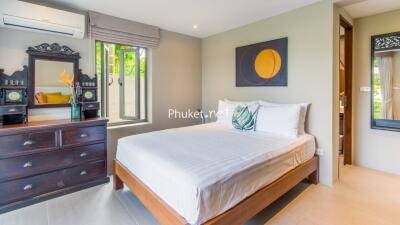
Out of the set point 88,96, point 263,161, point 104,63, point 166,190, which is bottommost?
point 166,190

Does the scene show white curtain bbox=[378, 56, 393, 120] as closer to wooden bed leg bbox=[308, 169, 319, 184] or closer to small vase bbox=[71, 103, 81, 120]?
wooden bed leg bbox=[308, 169, 319, 184]

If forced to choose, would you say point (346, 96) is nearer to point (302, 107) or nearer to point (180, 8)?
point (302, 107)

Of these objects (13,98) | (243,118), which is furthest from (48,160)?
(243,118)

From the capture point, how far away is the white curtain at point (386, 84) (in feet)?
10.0

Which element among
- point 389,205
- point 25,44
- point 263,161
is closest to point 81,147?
point 25,44

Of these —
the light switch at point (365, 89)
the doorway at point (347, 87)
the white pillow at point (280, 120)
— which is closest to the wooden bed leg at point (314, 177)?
the white pillow at point (280, 120)

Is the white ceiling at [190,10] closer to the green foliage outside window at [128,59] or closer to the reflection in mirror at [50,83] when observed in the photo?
the green foliage outside window at [128,59]

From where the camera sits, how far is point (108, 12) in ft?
9.90

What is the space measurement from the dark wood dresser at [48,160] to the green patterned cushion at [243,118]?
5.99ft

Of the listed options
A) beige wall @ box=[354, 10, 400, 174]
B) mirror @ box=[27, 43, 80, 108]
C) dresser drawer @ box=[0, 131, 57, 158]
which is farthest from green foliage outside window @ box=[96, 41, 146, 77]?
beige wall @ box=[354, 10, 400, 174]

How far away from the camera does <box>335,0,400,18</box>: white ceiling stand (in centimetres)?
267

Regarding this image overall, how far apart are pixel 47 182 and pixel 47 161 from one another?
0.78 feet

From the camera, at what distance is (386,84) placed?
10.1ft

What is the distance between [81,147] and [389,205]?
348 cm
